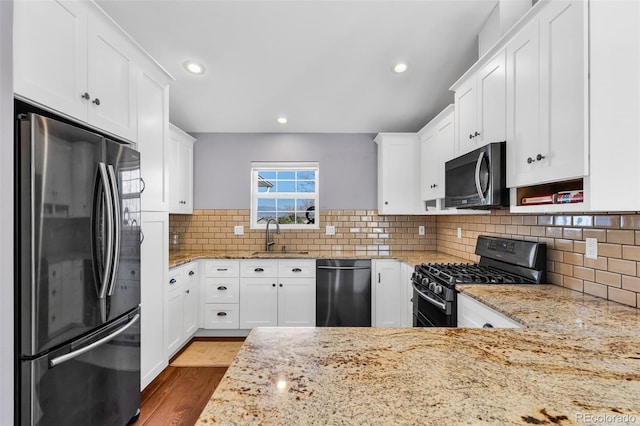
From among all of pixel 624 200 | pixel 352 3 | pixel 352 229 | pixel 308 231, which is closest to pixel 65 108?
pixel 352 3

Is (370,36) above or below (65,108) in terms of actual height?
above

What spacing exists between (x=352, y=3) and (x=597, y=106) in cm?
179

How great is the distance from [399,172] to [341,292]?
157 centimetres

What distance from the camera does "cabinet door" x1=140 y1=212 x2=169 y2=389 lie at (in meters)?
2.04

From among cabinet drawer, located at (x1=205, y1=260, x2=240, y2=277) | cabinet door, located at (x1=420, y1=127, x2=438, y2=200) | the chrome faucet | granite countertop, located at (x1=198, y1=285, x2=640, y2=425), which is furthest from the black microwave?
cabinet drawer, located at (x1=205, y1=260, x2=240, y2=277)

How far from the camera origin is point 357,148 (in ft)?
12.6

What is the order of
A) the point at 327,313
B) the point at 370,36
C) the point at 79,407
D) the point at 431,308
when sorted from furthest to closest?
the point at 327,313 → the point at 370,36 → the point at 431,308 → the point at 79,407

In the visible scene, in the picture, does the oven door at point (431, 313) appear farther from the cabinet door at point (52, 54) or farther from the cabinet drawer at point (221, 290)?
the cabinet door at point (52, 54)

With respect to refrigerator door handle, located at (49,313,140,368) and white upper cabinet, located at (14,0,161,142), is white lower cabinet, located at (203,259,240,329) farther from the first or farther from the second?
white upper cabinet, located at (14,0,161,142)

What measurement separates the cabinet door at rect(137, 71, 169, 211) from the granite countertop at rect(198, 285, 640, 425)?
156cm

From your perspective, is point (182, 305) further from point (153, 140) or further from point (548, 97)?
point (548, 97)

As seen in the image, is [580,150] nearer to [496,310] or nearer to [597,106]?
[597,106]

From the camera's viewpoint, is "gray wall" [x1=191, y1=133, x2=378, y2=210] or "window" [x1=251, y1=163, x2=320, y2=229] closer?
"gray wall" [x1=191, y1=133, x2=378, y2=210]

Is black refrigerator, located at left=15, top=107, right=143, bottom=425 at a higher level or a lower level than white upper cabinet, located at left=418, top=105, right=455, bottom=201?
lower
